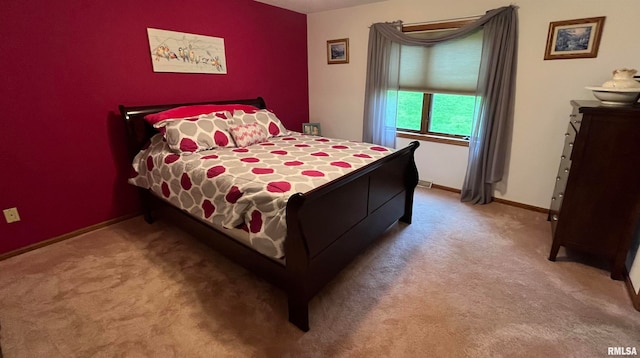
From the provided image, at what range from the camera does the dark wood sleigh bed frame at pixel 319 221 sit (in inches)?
61.2

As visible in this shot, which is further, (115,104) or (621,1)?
(115,104)

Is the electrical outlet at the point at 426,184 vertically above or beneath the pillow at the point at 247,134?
beneath

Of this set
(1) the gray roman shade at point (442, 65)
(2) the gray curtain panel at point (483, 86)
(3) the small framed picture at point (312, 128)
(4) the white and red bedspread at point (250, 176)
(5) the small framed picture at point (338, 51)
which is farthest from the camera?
(3) the small framed picture at point (312, 128)

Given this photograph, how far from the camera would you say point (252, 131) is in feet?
9.25

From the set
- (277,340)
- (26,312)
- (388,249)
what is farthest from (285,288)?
(26,312)

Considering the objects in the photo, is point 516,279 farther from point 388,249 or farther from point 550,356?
point 388,249

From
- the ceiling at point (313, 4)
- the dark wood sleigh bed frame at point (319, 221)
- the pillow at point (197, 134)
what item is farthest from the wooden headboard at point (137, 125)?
the ceiling at point (313, 4)

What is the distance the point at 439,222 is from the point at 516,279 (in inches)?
34.9

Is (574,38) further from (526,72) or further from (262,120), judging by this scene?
(262,120)

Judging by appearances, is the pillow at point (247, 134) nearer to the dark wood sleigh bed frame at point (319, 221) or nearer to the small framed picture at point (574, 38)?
the dark wood sleigh bed frame at point (319, 221)

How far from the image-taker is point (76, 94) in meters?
2.42

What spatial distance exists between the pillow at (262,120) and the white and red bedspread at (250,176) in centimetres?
26

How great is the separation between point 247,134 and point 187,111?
2.02 feet

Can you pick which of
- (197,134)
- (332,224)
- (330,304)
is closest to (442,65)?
(332,224)
